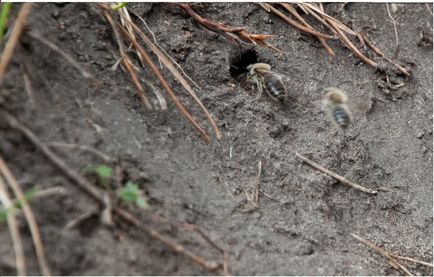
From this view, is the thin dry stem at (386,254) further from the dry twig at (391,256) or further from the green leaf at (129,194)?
the green leaf at (129,194)

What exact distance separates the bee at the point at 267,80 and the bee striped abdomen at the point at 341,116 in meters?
0.24

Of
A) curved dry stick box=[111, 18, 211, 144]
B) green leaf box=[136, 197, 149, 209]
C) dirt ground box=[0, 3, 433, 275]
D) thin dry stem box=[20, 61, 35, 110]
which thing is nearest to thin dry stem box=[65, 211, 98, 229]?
dirt ground box=[0, 3, 433, 275]

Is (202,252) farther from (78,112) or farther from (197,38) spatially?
(197,38)

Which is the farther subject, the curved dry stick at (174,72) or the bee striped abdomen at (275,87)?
the bee striped abdomen at (275,87)

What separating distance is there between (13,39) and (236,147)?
0.98 metres

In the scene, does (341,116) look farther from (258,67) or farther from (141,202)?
(141,202)

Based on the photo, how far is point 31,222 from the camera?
1444mm

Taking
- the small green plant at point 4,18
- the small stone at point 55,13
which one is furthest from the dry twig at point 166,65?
the small green plant at point 4,18

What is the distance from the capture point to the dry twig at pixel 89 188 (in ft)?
5.08

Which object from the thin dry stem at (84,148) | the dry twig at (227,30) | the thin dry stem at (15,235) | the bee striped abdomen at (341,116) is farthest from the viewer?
the dry twig at (227,30)

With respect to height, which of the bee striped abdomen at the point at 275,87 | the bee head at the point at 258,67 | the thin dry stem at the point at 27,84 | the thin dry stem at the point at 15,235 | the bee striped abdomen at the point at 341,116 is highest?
the thin dry stem at the point at 27,84

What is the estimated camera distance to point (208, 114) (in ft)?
7.11

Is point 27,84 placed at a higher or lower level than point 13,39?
lower

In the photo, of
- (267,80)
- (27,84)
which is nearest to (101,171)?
(27,84)
